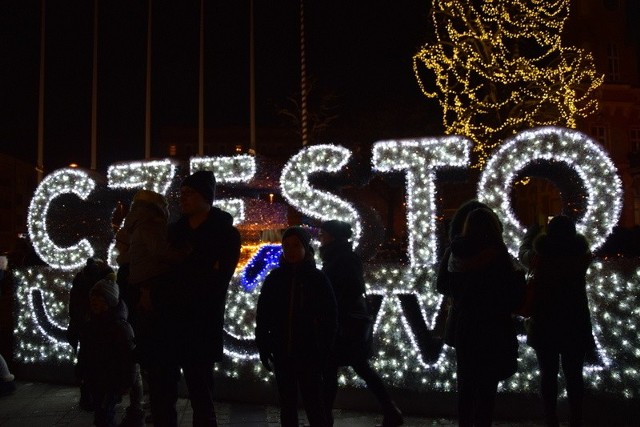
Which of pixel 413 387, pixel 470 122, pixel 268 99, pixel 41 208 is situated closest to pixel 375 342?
pixel 413 387

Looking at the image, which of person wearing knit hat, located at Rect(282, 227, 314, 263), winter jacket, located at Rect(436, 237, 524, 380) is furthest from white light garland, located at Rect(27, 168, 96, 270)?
winter jacket, located at Rect(436, 237, 524, 380)

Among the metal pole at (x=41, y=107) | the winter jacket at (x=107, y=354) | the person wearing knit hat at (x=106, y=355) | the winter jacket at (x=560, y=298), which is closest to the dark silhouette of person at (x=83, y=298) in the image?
the person wearing knit hat at (x=106, y=355)

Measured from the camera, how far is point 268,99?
31.8 m

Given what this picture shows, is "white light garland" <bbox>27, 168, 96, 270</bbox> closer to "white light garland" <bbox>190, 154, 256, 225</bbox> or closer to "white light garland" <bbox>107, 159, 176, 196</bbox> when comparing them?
"white light garland" <bbox>107, 159, 176, 196</bbox>

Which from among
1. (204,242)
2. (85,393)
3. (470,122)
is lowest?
(85,393)

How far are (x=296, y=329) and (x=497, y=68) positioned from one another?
A: 58.1 feet

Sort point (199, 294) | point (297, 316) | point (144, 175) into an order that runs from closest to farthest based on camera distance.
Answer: point (199, 294)
point (297, 316)
point (144, 175)

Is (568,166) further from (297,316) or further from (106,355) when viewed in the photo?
(106,355)

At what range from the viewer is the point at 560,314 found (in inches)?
212

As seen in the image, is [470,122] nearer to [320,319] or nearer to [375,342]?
[375,342]

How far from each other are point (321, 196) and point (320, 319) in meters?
2.70

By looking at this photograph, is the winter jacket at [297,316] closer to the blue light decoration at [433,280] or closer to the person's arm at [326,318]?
the person's arm at [326,318]

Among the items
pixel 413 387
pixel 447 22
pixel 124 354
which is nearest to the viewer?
pixel 124 354

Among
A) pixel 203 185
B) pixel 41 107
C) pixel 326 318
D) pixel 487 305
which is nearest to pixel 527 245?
pixel 487 305
